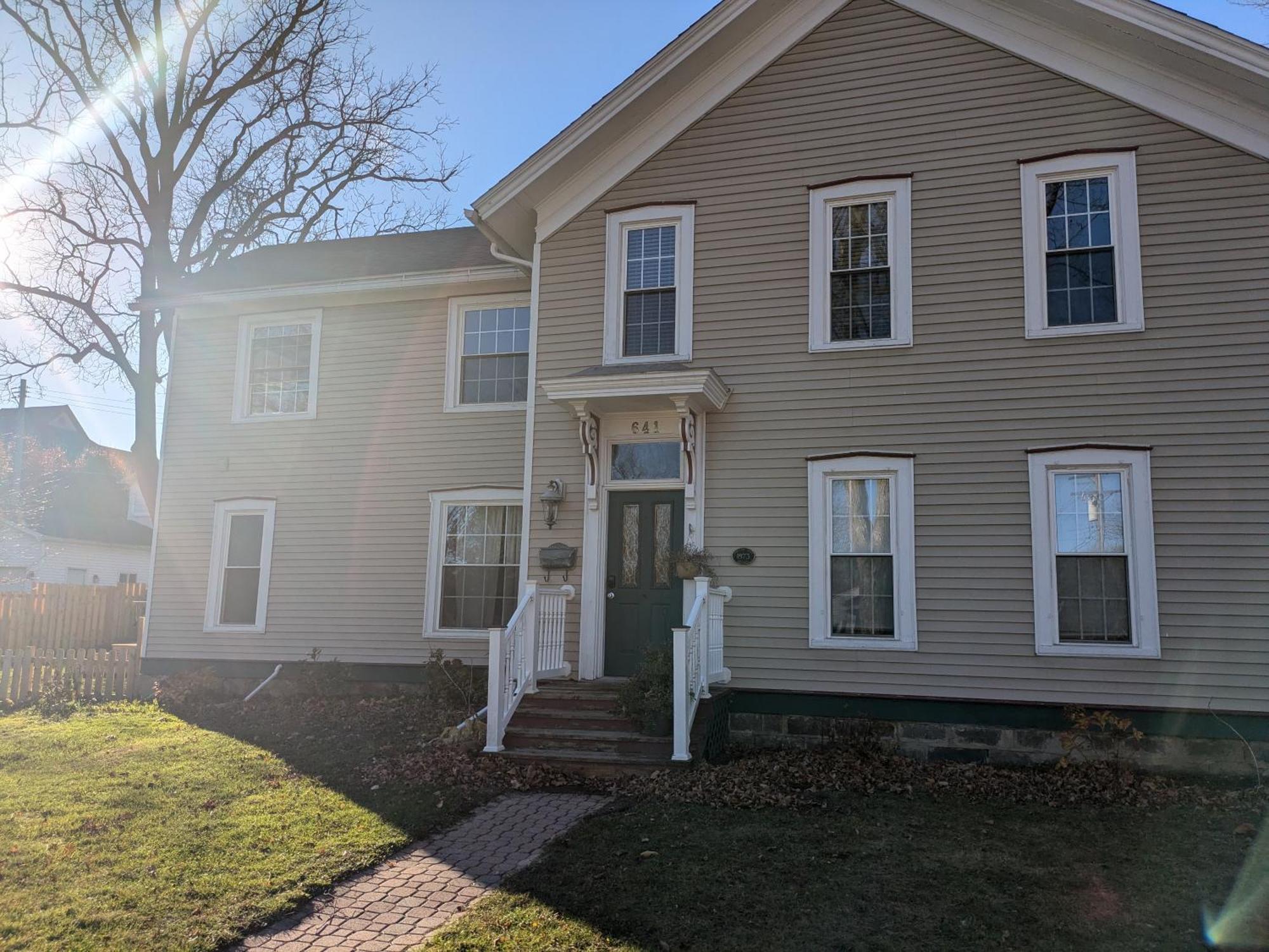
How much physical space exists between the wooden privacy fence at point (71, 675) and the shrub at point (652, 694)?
24.8 feet

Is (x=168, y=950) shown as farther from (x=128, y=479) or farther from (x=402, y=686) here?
(x=128, y=479)

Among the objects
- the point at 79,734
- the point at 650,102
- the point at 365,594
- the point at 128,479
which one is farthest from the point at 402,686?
the point at 128,479

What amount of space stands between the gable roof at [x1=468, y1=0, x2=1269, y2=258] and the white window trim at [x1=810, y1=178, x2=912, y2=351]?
5.49 feet

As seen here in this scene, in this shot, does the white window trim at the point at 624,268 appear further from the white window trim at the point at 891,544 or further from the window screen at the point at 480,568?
the window screen at the point at 480,568

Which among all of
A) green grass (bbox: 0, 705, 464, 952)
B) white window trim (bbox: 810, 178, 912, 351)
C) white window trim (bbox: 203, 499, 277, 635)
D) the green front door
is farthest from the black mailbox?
white window trim (bbox: 203, 499, 277, 635)

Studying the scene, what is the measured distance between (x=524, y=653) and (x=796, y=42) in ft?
22.8

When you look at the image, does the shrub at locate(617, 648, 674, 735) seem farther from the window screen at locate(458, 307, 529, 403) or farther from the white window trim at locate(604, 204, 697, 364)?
the window screen at locate(458, 307, 529, 403)

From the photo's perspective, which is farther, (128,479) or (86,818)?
(128,479)

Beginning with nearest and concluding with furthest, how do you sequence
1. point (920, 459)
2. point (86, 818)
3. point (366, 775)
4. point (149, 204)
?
point (86, 818)
point (366, 775)
point (920, 459)
point (149, 204)

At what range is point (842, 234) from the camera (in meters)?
9.64

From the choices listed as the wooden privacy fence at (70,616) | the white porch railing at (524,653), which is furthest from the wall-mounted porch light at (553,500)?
the wooden privacy fence at (70,616)

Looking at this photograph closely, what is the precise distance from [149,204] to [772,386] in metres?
16.9

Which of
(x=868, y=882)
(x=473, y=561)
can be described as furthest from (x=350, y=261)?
(x=868, y=882)

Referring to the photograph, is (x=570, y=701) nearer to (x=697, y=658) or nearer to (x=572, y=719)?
(x=572, y=719)
